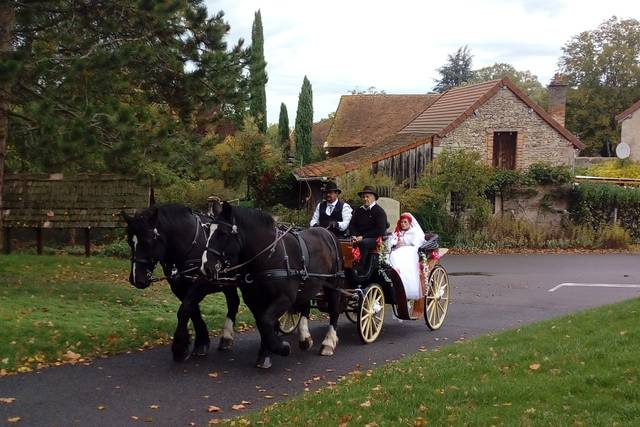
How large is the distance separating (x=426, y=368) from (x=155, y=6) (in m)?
7.52

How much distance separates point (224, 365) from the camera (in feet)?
27.9

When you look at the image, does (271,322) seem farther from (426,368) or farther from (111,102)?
(111,102)

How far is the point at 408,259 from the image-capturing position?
417 inches

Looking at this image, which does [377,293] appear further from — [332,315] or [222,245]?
[222,245]

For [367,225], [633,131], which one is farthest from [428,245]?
[633,131]

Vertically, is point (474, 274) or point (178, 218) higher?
point (178, 218)

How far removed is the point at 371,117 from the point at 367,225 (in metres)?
34.6

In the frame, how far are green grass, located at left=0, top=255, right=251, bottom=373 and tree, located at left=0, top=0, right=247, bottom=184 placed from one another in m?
2.09

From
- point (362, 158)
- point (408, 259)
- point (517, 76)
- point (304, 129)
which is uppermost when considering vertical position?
point (517, 76)

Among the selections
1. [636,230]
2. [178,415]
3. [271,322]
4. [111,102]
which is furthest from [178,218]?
[636,230]

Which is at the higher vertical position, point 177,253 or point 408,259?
point 177,253

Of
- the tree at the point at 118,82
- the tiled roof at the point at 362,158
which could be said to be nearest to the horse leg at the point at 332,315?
the tree at the point at 118,82

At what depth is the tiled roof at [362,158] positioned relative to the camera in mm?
29031

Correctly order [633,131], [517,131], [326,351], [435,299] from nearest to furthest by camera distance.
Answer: [326,351] → [435,299] → [517,131] → [633,131]
